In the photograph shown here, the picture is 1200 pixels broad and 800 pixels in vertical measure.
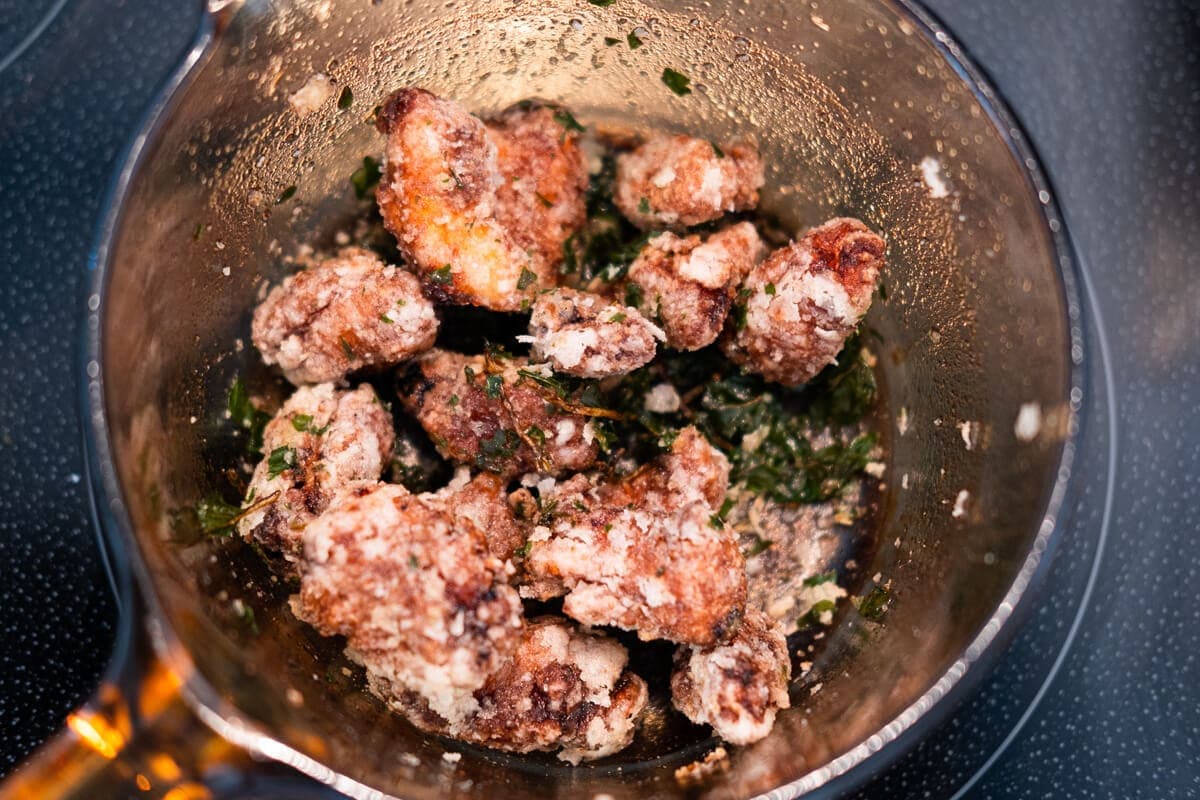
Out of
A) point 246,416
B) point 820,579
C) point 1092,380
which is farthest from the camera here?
point 1092,380

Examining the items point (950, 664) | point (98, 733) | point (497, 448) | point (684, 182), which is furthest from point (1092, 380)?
point (98, 733)

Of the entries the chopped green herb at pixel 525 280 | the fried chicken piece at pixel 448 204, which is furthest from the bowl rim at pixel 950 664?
the chopped green herb at pixel 525 280

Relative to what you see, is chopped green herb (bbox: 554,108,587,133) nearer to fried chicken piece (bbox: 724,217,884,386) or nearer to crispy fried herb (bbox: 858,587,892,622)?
fried chicken piece (bbox: 724,217,884,386)

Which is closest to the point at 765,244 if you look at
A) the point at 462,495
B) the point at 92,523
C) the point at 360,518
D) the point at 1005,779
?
the point at 462,495

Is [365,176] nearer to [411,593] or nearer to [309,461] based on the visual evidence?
[309,461]

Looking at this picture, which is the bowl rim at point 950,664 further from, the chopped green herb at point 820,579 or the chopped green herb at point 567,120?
the chopped green herb at point 567,120

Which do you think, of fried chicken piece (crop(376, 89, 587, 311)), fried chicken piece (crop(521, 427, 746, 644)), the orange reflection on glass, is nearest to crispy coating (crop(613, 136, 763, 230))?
fried chicken piece (crop(376, 89, 587, 311))

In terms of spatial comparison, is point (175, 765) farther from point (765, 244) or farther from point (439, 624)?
point (765, 244)
